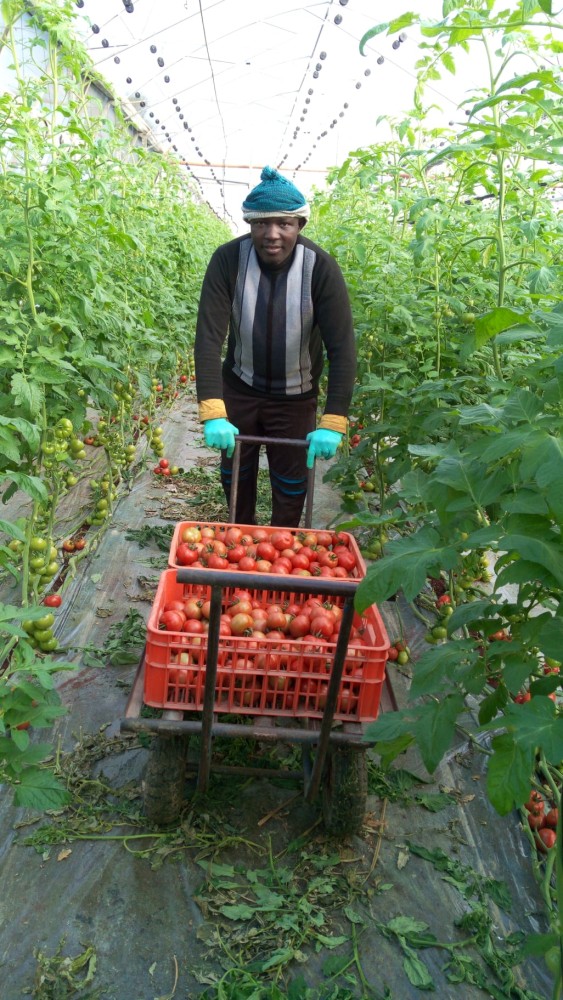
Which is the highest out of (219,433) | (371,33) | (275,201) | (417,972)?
(371,33)

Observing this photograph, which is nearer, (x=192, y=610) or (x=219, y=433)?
(x=192, y=610)

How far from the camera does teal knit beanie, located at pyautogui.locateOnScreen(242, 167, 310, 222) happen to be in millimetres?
2598

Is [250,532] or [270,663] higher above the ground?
[250,532]

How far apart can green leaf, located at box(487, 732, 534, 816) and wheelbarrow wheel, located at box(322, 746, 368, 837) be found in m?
0.77

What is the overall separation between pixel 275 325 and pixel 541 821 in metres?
2.12

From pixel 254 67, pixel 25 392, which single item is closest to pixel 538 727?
pixel 25 392

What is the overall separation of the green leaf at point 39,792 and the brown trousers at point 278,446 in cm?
165

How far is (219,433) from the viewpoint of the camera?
280 cm

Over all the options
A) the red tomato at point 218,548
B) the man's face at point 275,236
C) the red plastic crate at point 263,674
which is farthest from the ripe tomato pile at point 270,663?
the man's face at point 275,236

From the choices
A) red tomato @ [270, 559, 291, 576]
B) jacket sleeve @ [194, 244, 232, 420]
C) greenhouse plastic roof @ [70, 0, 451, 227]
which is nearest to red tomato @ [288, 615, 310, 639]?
red tomato @ [270, 559, 291, 576]

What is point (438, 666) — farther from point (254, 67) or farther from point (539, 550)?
point (254, 67)

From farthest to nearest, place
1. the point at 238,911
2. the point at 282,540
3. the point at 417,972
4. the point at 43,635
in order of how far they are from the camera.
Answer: the point at 43,635, the point at 282,540, the point at 238,911, the point at 417,972

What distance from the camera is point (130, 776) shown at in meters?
2.31

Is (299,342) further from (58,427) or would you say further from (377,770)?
(377,770)
